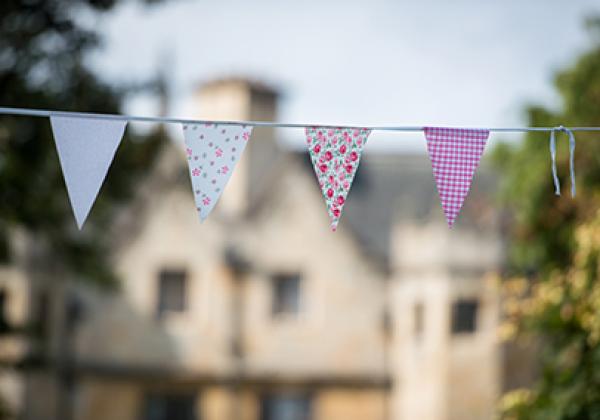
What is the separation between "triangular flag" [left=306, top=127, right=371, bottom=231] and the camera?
821cm

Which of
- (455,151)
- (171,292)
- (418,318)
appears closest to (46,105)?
(455,151)

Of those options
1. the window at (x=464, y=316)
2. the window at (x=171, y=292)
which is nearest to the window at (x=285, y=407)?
the window at (x=171, y=292)

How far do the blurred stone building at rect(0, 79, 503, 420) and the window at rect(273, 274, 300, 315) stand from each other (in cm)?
3

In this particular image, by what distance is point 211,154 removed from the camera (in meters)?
8.09

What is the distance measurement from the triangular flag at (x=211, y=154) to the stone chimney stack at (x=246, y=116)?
57.7 ft

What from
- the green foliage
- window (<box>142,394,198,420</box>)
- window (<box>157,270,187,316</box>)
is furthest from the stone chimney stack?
the green foliage

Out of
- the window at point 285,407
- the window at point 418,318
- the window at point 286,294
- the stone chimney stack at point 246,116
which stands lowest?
the window at point 285,407

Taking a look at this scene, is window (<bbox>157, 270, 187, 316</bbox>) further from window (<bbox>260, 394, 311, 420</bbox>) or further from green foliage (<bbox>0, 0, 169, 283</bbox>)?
green foliage (<bbox>0, 0, 169, 283</bbox>)

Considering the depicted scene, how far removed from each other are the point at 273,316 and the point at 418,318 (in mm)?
3010

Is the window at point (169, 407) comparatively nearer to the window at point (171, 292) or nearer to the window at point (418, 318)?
the window at point (171, 292)

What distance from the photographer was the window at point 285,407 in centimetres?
2497

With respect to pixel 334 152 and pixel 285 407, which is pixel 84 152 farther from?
pixel 285 407

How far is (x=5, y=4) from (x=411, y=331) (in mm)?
13973

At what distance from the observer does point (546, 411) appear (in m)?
11.0
